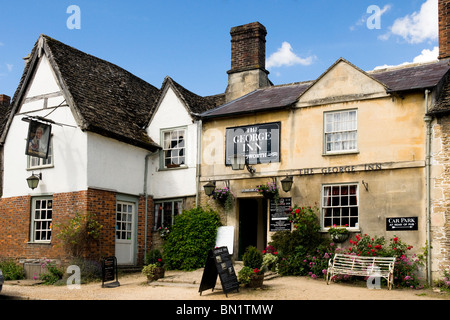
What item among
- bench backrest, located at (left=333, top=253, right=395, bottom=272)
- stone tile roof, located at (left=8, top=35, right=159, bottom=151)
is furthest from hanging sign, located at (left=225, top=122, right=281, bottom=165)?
bench backrest, located at (left=333, top=253, right=395, bottom=272)

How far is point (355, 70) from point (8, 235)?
43.3 ft

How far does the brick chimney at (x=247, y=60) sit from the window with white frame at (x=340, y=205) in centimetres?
643

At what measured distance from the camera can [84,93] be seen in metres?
18.6

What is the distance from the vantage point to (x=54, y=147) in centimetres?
1803

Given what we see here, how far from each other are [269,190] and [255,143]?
1.82 m

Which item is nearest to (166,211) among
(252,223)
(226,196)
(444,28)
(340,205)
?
(226,196)

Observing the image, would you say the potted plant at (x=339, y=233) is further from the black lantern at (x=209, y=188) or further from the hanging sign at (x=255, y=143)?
the black lantern at (x=209, y=188)

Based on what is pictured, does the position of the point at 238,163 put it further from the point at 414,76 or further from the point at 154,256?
the point at 414,76

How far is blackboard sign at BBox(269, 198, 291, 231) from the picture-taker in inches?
674

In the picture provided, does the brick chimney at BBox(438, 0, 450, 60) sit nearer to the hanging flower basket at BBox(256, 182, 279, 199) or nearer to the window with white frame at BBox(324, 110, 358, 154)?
the window with white frame at BBox(324, 110, 358, 154)

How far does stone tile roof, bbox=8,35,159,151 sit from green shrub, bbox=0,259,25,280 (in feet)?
17.5

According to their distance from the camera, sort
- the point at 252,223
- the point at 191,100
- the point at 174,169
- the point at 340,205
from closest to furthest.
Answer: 1. the point at 340,205
2. the point at 252,223
3. the point at 174,169
4. the point at 191,100

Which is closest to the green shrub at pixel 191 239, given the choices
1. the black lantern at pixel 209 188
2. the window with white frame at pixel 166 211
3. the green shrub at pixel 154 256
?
the green shrub at pixel 154 256
